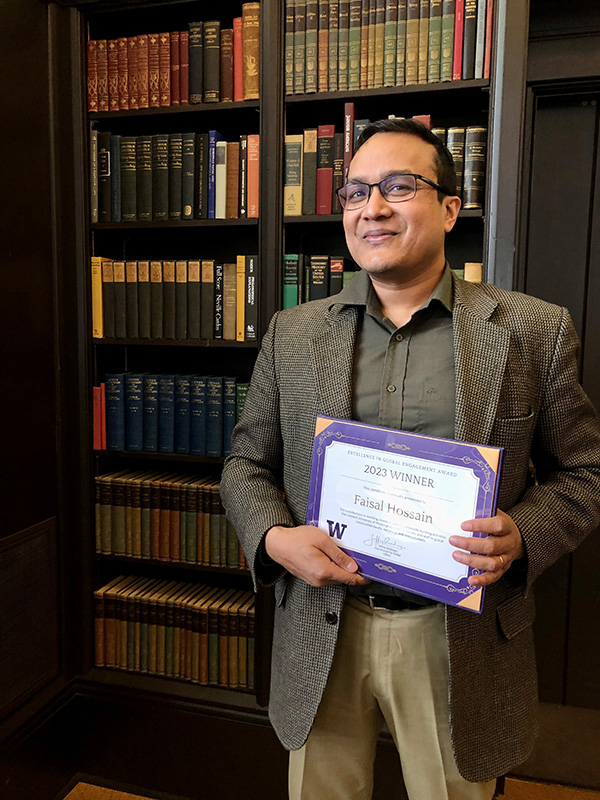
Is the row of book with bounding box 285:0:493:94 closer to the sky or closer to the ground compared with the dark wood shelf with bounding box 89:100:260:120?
closer to the sky

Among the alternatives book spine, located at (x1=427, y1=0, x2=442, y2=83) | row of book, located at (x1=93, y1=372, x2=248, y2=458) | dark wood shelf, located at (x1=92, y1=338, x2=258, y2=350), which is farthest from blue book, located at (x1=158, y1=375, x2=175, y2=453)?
book spine, located at (x1=427, y1=0, x2=442, y2=83)

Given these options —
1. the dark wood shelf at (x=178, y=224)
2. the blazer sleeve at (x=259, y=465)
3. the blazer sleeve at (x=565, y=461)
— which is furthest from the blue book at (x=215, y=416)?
the blazer sleeve at (x=565, y=461)

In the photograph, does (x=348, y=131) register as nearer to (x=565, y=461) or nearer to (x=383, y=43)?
(x=383, y=43)

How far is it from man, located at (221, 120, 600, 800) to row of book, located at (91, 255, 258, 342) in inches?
27.2

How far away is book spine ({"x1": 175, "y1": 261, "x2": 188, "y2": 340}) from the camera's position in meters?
1.89

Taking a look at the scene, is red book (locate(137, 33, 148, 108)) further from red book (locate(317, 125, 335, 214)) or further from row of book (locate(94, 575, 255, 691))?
row of book (locate(94, 575, 255, 691))

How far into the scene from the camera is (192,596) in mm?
2021

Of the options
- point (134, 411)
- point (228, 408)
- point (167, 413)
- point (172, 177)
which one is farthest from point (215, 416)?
point (172, 177)

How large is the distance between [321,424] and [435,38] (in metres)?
1.20

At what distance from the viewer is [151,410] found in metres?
1.96

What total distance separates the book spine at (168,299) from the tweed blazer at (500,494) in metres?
0.79

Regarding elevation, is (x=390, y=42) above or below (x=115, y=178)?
above

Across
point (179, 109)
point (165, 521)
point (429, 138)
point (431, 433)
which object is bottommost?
point (165, 521)

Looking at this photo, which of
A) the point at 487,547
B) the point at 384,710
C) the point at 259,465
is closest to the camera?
the point at 487,547
